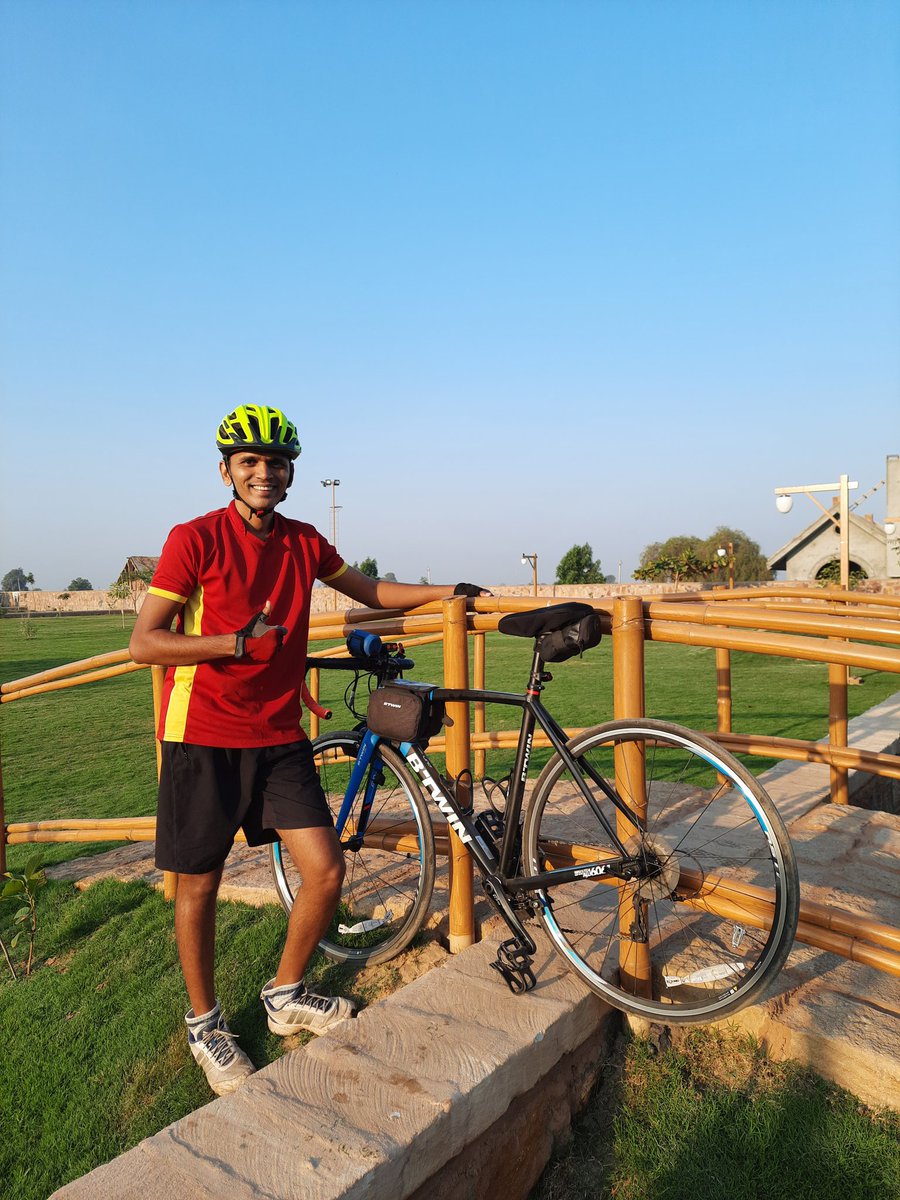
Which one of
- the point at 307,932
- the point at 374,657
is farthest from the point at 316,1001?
the point at 374,657

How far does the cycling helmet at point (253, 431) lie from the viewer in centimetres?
251

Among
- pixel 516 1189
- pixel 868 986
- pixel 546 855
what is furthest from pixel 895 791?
pixel 516 1189

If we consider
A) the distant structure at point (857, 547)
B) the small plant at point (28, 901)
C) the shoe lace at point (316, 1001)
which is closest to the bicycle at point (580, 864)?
the shoe lace at point (316, 1001)

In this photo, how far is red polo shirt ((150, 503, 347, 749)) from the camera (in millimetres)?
2383

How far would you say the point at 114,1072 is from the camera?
247 centimetres

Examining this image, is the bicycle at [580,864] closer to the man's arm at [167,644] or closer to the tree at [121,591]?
the man's arm at [167,644]

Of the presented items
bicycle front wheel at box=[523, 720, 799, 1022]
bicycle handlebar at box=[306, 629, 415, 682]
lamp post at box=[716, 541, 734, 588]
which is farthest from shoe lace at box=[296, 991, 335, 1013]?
lamp post at box=[716, 541, 734, 588]

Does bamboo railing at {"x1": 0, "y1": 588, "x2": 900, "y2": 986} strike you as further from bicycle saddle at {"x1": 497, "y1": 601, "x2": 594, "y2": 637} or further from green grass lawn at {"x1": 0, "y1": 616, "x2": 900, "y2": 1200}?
green grass lawn at {"x1": 0, "y1": 616, "x2": 900, "y2": 1200}

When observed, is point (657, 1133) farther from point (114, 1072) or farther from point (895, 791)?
point (895, 791)

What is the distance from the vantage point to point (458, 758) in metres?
2.72

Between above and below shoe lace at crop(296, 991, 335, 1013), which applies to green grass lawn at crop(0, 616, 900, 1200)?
below

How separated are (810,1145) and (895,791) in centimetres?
523

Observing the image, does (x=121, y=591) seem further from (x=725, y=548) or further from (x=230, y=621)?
(x=230, y=621)

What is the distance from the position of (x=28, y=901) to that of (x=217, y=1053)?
1.63m
